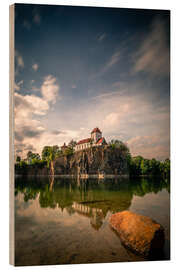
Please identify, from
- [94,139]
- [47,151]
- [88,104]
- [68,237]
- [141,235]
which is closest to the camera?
[141,235]

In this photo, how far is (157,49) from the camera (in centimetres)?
353

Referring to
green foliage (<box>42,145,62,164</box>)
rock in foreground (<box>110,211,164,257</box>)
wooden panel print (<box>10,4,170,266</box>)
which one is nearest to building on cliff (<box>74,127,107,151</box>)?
wooden panel print (<box>10,4,170,266</box>)

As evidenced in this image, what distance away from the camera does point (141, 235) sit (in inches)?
107

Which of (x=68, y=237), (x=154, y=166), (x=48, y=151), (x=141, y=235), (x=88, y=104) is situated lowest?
(x=68, y=237)

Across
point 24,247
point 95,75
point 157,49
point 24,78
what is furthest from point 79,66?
point 24,247

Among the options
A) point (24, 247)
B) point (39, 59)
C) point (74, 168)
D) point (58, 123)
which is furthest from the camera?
point (74, 168)

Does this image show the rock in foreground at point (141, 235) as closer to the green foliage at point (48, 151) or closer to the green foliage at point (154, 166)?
the green foliage at point (154, 166)

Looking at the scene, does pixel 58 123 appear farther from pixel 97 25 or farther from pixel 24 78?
pixel 97 25

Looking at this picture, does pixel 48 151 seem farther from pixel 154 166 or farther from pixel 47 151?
pixel 154 166

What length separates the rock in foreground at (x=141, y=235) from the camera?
2.72 meters

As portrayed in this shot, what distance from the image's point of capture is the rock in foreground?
2.72 metres

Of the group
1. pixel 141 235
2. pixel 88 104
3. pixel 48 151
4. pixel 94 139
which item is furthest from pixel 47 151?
pixel 141 235

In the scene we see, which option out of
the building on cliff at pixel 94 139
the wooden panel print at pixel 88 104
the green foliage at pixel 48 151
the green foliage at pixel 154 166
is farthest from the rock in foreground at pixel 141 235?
the building on cliff at pixel 94 139

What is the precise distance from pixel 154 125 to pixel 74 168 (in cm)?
875
